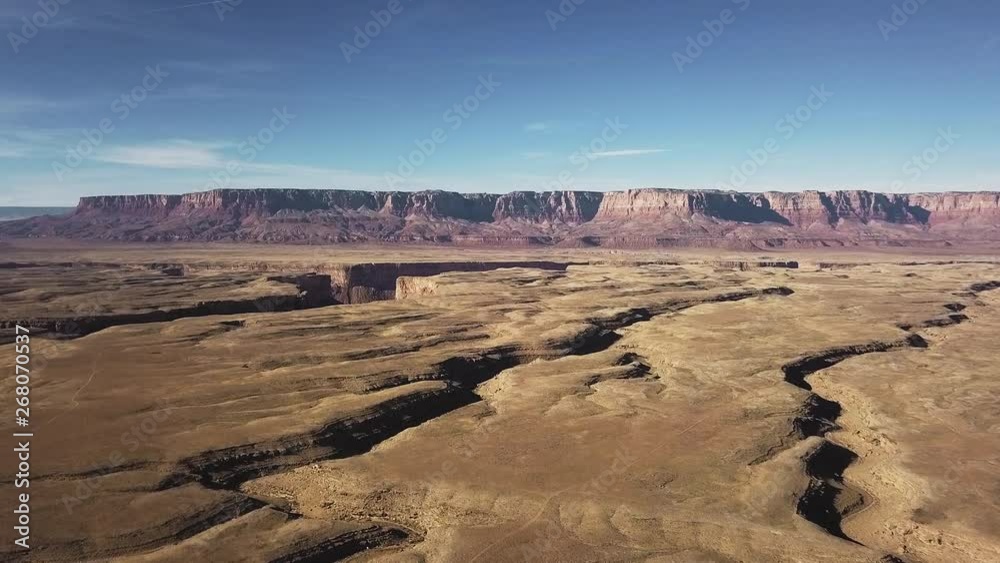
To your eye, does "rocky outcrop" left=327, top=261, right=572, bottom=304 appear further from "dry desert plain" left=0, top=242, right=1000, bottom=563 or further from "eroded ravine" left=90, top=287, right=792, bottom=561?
"eroded ravine" left=90, top=287, right=792, bottom=561

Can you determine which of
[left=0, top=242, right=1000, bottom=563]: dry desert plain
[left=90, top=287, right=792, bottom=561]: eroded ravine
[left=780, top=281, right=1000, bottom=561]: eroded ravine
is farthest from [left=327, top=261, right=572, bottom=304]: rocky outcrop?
[left=780, top=281, right=1000, bottom=561]: eroded ravine

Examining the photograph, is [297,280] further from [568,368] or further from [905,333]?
[905,333]

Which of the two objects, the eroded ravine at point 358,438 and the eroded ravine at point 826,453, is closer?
the eroded ravine at point 358,438

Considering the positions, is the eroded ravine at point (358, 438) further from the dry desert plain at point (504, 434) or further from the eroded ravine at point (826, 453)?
the eroded ravine at point (826, 453)

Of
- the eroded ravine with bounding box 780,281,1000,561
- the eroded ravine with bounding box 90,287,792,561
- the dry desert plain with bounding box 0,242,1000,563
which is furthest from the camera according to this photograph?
the eroded ravine with bounding box 780,281,1000,561

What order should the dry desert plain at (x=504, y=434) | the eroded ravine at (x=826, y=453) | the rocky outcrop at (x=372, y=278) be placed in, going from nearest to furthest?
the dry desert plain at (x=504, y=434) < the eroded ravine at (x=826, y=453) < the rocky outcrop at (x=372, y=278)

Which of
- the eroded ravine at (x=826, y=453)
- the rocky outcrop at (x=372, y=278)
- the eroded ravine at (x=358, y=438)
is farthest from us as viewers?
the rocky outcrop at (x=372, y=278)

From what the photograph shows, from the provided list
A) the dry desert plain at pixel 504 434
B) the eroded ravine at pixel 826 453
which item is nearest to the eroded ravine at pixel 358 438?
the dry desert plain at pixel 504 434

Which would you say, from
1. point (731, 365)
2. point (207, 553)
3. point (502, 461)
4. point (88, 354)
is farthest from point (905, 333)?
point (88, 354)

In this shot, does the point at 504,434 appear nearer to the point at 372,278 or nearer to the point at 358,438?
the point at 358,438
